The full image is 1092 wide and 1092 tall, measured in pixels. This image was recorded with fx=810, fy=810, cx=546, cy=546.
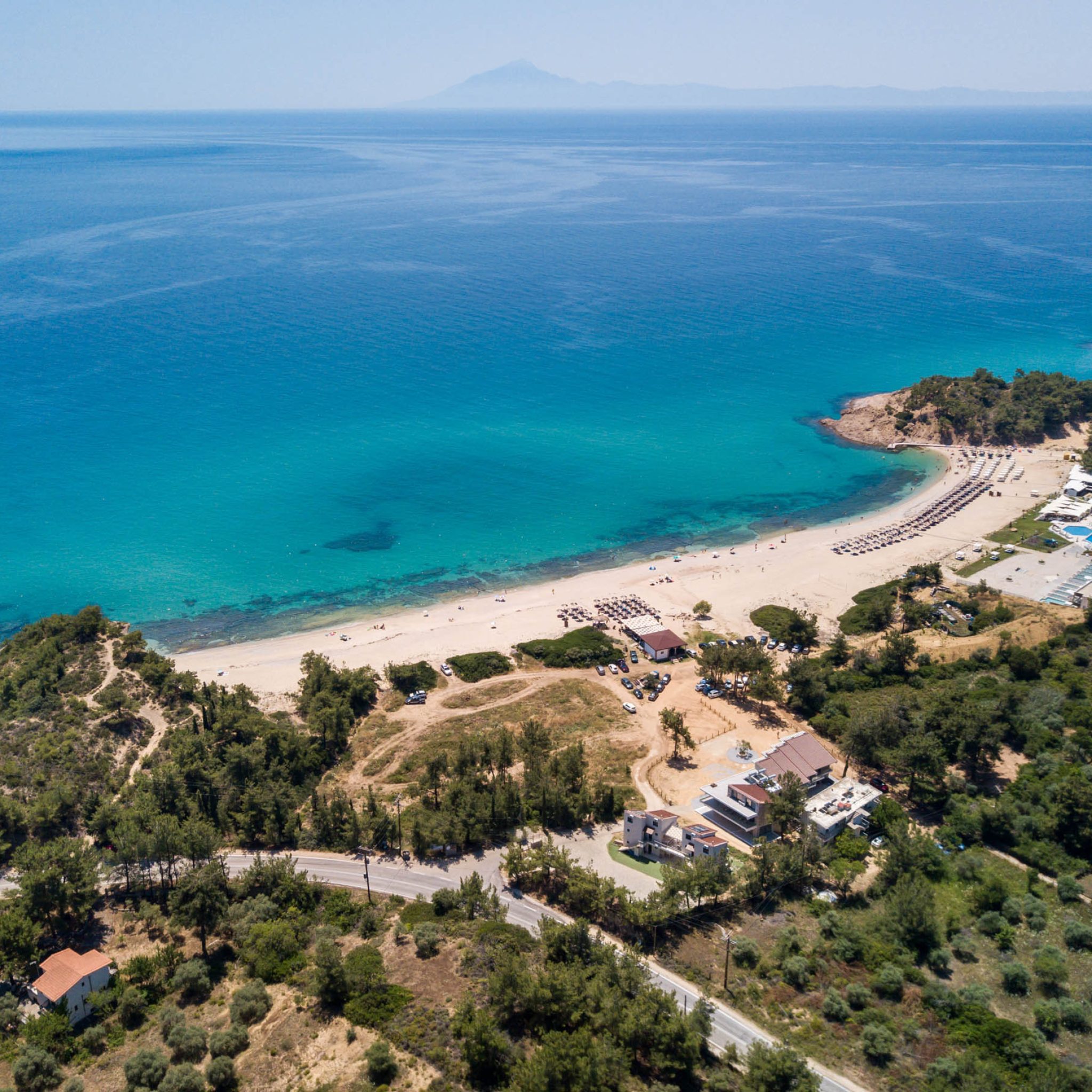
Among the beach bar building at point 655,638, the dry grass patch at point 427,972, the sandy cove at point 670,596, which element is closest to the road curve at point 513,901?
the dry grass patch at point 427,972

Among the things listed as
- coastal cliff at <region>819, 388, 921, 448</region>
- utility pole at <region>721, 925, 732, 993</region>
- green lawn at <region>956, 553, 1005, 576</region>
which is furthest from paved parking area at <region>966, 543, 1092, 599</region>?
utility pole at <region>721, 925, 732, 993</region>

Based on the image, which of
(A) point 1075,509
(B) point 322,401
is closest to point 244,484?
(B) point 322,401

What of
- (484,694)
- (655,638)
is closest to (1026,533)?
(655,638)

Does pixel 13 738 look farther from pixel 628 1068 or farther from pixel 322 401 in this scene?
pixel 322 401

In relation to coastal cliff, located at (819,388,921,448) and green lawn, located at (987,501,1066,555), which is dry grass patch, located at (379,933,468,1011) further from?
coastal cliff, located at (819,388,921,448)

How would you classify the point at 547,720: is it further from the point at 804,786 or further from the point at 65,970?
the point at 65,970

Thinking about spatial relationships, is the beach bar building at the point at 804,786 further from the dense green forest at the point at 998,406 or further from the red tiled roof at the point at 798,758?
the dense green forest at the point at 998,406
